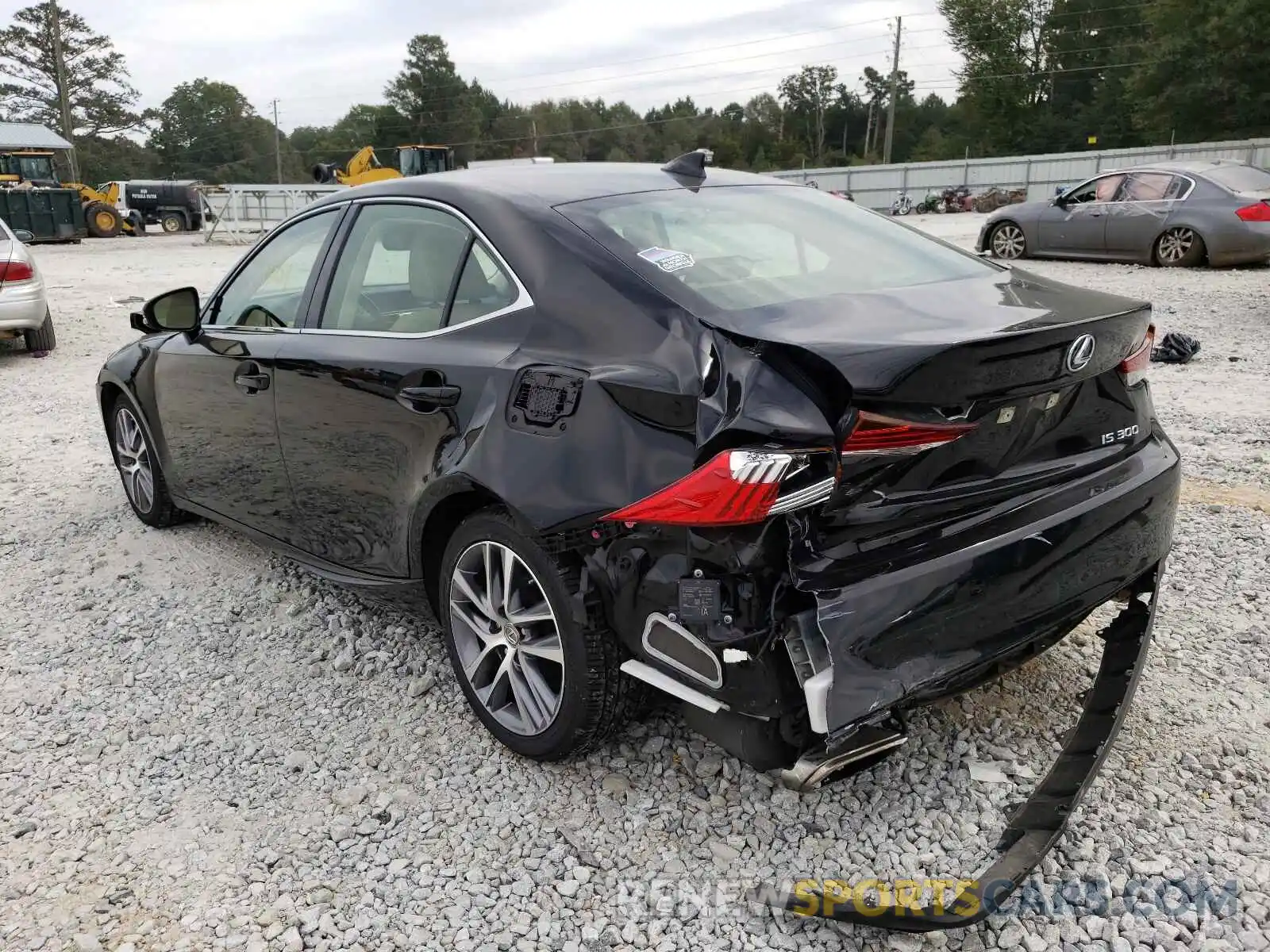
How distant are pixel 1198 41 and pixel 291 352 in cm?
6183

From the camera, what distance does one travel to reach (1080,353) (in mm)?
2373

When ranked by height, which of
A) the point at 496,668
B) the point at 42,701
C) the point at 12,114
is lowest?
the point at 42,701

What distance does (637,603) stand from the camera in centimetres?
232

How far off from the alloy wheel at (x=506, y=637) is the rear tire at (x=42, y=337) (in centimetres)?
944

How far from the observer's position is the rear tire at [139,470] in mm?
4801

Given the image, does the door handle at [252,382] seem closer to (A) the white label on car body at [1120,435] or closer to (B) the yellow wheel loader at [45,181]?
(A) the white label on car body at [1120,435]

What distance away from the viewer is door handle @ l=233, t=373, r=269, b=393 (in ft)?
11.8

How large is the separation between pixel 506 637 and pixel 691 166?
1705mm

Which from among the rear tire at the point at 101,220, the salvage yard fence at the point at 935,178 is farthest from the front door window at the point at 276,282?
the salvage yard fence at the point at 935,178

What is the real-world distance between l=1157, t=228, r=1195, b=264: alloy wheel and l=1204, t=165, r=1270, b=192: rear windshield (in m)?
0.70

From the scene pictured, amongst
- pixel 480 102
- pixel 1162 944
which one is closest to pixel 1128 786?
pixel 1162 944

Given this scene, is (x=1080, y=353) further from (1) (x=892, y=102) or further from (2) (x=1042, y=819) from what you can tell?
(1) (x=892, y=102)

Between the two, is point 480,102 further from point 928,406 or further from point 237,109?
point 928,406

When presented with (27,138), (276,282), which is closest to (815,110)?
(27,138)
